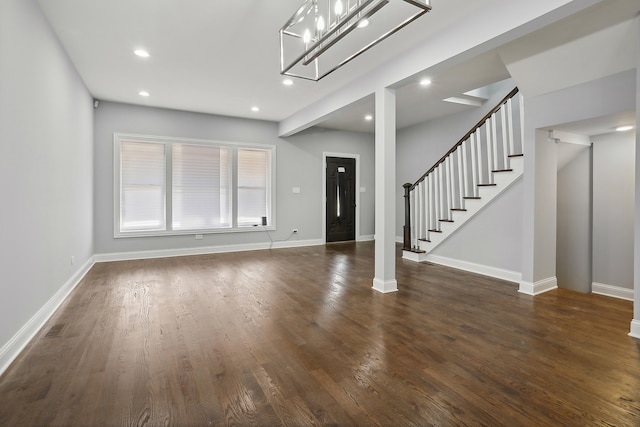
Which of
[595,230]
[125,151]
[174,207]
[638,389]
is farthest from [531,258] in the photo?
[125,151]

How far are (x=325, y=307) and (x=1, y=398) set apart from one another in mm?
2381

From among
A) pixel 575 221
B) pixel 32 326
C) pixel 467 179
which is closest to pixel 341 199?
pixel 467 179

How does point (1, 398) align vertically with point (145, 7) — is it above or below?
below

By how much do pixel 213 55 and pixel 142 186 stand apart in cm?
325

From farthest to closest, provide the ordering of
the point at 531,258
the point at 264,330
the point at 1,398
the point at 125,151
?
the point at 125,151
the point at 531,258
the point at 264,330
the point at 1,398

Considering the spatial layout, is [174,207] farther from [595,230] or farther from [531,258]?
[595,230]

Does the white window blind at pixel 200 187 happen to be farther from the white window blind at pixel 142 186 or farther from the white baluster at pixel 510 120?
the white baluster at pixel 510 120

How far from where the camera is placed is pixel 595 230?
4.42 metres

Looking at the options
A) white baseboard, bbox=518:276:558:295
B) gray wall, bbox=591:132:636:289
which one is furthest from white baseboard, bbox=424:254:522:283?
gray wall, bbox=591:132:636:289

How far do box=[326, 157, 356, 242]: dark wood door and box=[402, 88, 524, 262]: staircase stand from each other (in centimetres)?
195

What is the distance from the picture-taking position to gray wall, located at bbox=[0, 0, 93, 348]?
7.04 ft

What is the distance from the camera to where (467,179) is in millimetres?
5203

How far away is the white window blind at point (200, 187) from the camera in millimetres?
6070

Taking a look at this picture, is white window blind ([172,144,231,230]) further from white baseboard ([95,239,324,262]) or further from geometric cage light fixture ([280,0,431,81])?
geometric cage light fixture ([280,0,431,81])
